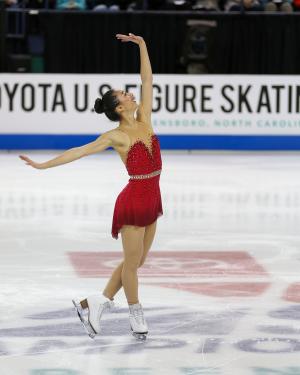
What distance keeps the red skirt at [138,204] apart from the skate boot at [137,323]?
38 cm

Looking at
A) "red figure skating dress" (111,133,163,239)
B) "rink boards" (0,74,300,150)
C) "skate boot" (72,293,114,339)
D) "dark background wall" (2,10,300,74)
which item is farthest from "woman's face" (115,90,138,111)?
"dark background wall" (2,10,300,74)

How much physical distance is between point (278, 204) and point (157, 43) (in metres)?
6.88

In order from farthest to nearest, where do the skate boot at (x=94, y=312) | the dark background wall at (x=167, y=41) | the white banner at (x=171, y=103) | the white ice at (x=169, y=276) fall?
1. the dark background wall at (x=167, y=41)
2. the white banner at (x=171, y=103)
3. the skate boot at (x=94, y=312)
4. the white ice at (x=169, y=276)

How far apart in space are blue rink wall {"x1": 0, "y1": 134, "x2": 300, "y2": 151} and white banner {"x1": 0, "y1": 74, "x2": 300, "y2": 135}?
0.23 ft

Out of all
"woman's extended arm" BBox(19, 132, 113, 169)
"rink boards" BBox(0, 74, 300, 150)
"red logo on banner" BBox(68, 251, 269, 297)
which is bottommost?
"rink boards" BBox(0, 74, 300, 150)

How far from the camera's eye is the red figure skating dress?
17.6ft

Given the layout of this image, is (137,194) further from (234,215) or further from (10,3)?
(10,3)

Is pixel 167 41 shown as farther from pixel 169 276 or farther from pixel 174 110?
pixel 169 276

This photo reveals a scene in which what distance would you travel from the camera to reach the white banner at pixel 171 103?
16172 mm

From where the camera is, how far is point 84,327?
5645mm

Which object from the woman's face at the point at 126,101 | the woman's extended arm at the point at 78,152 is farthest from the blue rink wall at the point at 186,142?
the woman's extended arm at the point at 78,152

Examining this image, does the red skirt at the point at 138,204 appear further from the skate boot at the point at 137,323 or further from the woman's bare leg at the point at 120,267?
the skate boot at the point at 137,323

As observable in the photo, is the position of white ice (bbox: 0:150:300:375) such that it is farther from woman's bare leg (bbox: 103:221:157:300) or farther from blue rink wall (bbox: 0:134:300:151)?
blue rink wall (bbox: 0:134:300:151)

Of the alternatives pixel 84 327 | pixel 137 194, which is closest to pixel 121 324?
pixel 84 327
